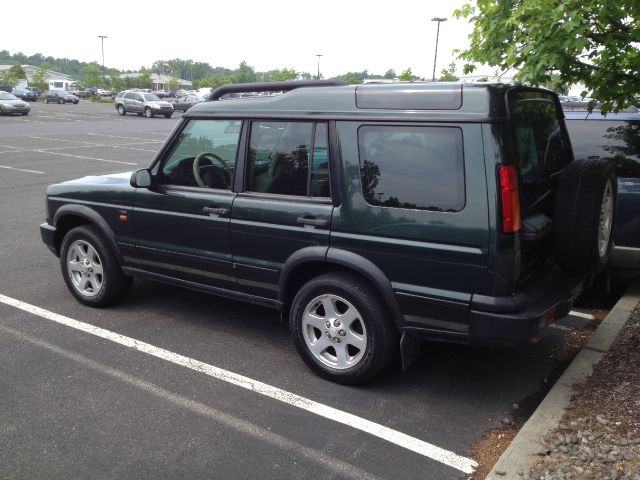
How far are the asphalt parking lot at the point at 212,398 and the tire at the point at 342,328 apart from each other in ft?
0.53

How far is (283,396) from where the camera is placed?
12.8 ft

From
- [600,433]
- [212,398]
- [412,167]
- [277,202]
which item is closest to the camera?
[600,433]

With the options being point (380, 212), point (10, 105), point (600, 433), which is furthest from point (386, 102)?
point (10, 105)

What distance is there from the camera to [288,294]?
423cm

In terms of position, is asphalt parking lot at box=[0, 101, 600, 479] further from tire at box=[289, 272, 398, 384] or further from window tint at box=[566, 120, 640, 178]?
window tint at box=[566, 120, 640, 178]

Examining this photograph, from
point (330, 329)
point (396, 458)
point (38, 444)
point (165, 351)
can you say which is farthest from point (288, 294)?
point (38, 444)

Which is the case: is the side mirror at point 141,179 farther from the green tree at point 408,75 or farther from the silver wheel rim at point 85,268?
the green tree at point 408,75

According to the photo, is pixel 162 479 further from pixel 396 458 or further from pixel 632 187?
pixel 632 187

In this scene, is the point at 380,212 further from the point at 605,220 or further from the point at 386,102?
the point at 605,220

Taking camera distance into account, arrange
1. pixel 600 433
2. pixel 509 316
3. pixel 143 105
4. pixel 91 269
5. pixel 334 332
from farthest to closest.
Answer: pixel 143 105 < pixel 91 269 < pixel 334 332 < pixel 509 316 < pixel 600 433

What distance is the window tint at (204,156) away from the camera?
4434 mm

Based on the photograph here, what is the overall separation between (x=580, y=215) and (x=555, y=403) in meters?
A: 1.11

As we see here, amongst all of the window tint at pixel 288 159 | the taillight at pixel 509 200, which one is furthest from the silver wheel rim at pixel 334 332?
the taillight at pixel 509 200

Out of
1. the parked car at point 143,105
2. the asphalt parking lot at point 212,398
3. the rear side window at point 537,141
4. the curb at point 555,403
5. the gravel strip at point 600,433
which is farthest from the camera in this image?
the parked car at point 143,105
